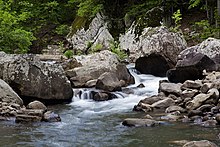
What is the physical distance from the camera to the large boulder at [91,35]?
850 inches

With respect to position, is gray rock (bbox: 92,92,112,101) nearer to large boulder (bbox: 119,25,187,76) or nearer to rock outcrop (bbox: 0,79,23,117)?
rock outcrop (bbox: 0,79,23,117)

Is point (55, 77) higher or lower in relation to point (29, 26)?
lower

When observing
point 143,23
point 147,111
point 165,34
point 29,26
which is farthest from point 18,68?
point 29,26

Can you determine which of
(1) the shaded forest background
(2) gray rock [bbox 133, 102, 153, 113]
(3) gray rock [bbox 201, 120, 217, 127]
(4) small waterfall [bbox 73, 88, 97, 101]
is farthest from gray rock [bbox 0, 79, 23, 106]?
(3) gray rock [bbox 201, 120, 217, 127]

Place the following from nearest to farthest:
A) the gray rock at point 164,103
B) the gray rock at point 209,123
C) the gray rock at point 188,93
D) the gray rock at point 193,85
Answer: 1. the gray rock at point 209,123
2. the gray rock at point 164,103
3. the gray rock at point 188,93
4. the gray rock at point 193,85

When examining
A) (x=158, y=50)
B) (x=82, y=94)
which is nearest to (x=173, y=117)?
(x=82, y=94)

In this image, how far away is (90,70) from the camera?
15.2 metres

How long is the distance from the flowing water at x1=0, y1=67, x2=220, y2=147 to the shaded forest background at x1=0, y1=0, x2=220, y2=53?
649 cm

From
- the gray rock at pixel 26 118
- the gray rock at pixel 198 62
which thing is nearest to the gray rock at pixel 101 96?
the gray rock at pixel 198 62

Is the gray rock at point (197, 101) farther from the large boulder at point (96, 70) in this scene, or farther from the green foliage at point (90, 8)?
the green foliage at point (90, 8)

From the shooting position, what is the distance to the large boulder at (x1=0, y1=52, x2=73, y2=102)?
12250 mm

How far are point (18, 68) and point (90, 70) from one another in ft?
11.9

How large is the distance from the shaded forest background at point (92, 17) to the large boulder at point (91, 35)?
330 mm

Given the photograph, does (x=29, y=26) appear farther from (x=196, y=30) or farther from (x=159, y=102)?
(x=159, y=102)
